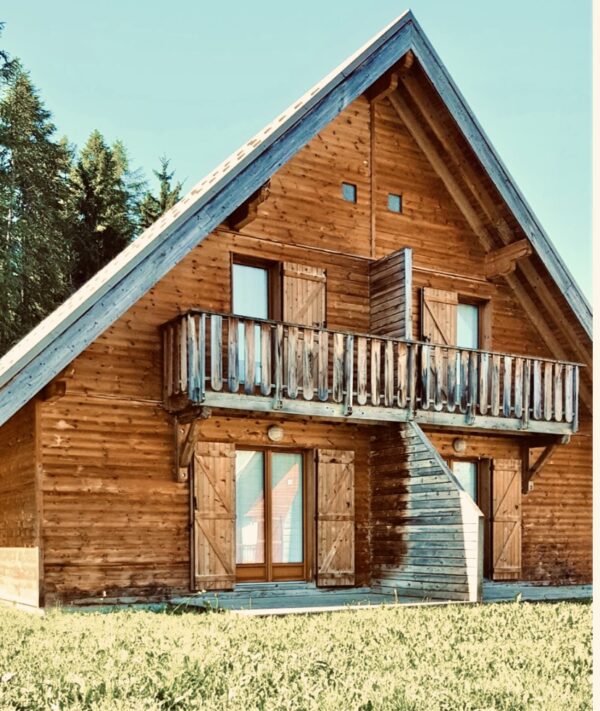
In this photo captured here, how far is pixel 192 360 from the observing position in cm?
1202

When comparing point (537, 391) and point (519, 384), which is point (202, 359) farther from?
point (537, 391)

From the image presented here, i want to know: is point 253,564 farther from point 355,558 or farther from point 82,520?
point 82,520

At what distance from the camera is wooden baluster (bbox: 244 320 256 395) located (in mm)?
12273

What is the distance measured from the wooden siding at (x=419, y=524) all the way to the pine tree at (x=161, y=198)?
22.1 m

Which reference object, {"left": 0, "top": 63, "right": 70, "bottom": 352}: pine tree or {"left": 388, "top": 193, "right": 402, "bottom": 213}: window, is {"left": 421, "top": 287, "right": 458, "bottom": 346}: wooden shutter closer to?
{"left": 388, "top": 193, "right": 402, "bottom": 213}: window

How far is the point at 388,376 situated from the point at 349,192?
339 centimetres

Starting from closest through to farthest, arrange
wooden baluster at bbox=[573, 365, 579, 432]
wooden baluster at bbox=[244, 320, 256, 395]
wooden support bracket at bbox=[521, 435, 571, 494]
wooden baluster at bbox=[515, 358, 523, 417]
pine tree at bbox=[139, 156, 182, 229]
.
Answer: wooden baluster at bbox=[244, 320, 256, 395] → wooden baluster at bbox=[515, 358, 523, 417] → wooden baluster at bbox=[573, 365, 579, 432] → wooden support bracket at bbox=[521, 435, 571, 494] → pine tree at bbox=[139, 156, 182, 229]

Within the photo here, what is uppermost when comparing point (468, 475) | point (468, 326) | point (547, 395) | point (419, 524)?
point (468, 326)

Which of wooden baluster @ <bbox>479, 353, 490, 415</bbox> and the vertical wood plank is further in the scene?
the vertical wood plank

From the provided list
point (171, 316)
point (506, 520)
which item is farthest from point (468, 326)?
point (171, 316)

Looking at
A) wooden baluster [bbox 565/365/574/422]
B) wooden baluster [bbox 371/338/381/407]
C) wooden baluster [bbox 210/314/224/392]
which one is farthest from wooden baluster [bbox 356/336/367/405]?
wooden baluster [bbox 565/365/574/422]

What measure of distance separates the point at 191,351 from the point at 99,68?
2184cm

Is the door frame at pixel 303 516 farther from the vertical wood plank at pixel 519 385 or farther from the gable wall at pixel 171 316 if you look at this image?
the vertical wood plank at pixel 519 385

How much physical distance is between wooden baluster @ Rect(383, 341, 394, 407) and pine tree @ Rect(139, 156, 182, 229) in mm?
22000
